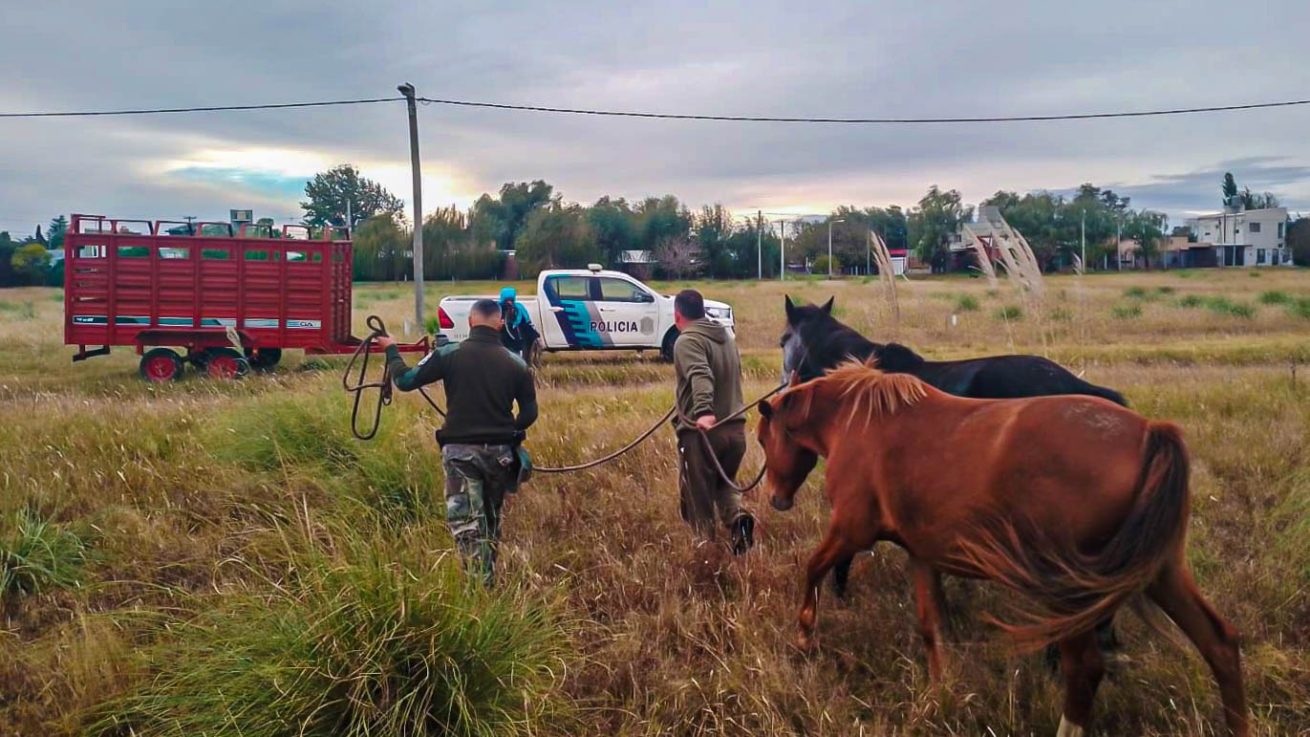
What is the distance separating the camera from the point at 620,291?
57.4ft

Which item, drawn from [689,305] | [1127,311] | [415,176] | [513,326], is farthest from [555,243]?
[689,305]

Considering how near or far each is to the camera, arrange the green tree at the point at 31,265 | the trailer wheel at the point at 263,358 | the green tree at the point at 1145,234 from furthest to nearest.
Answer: the green tree at the point at 1145,234
the green tree at the point at 31,265
the trailer wheel at the point at 263,358

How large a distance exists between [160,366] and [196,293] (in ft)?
4.27

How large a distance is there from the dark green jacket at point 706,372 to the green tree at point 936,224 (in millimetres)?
54249

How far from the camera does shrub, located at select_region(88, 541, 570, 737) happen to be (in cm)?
378

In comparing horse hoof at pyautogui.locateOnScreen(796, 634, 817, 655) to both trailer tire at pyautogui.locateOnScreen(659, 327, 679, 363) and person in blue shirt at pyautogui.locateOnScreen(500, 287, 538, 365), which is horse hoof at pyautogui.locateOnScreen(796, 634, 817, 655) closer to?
person in blue shirt at pyautogui.locateOnScreen(500, 287, 538, 365)

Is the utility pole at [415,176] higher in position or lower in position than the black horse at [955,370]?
higher

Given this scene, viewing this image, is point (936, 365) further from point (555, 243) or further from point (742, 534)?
point (555, 243)

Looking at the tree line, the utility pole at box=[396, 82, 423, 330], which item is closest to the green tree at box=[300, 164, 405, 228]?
the tree line

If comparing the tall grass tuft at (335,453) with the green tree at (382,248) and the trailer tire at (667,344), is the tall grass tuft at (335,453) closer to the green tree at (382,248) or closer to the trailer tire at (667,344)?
the trailer tire at (667,344)

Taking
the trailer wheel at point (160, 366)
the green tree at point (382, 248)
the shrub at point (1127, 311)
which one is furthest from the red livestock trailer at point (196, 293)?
the green tree at point (382, 248)

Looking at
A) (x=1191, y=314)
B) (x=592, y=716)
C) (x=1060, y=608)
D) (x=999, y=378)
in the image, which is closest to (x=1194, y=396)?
(x=999, y=378)

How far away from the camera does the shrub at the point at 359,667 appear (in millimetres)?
3781

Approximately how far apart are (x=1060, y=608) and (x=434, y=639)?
248 centimetres
